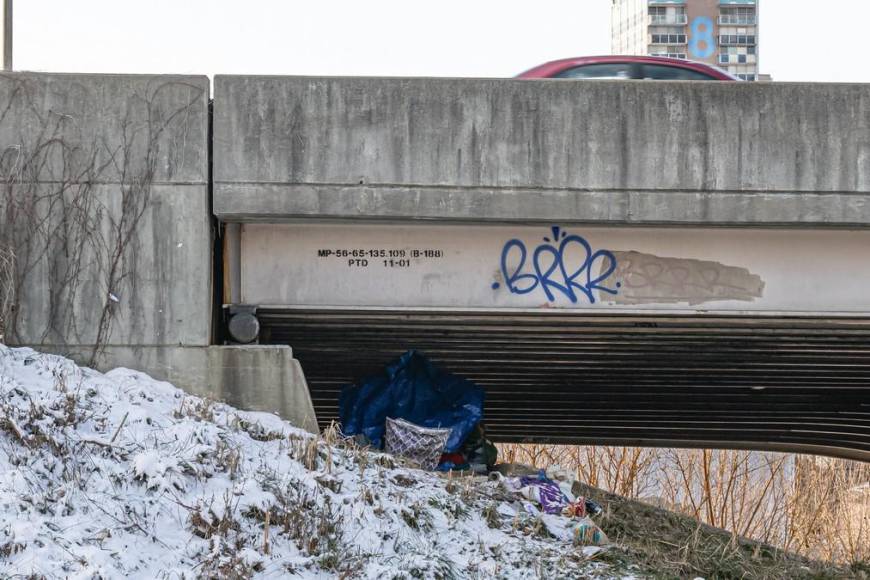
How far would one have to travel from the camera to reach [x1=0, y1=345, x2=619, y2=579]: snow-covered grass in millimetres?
7098

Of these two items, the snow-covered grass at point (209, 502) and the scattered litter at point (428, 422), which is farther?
the scattered litter at point (428, 422)

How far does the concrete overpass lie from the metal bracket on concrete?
0.7 inches

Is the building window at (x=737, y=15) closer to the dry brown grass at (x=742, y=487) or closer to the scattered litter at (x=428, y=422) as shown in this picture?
the dry brown grass at (x=742, y=487)

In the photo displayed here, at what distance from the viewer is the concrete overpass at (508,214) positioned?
390 inches

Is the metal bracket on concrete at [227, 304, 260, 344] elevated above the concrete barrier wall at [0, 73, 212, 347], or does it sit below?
below

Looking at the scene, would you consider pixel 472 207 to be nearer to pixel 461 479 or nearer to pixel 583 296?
pixel 583 296

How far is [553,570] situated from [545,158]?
3.68 metres

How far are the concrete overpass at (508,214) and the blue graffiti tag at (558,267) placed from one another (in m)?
0.02

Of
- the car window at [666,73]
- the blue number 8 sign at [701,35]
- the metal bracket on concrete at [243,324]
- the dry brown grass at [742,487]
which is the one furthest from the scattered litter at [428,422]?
the blue number 8 sign at [701,35]

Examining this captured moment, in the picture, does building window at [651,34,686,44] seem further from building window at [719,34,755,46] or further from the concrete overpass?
the concrete overpass

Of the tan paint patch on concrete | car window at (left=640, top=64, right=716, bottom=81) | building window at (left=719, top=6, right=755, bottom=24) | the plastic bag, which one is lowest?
the plastic bag

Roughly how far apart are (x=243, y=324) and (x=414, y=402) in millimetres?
1961

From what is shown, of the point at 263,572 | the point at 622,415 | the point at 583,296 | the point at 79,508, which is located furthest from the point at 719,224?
the point at 622,415

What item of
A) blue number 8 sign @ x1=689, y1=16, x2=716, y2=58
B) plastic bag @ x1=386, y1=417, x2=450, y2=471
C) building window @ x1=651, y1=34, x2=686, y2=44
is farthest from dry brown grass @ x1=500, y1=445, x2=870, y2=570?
blue number 8 sign @ x1=689, y1=16, x2=716, y2=58
